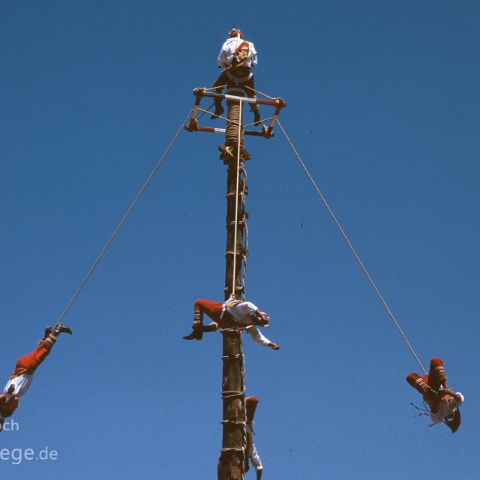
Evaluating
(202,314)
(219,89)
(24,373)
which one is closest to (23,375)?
(24,373)

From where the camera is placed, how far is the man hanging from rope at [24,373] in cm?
930

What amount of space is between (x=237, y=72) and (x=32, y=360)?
4686 millimetres

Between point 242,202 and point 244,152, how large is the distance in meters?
0.73

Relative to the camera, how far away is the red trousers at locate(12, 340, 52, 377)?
31.4 feet

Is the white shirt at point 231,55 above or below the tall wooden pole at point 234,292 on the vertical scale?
above

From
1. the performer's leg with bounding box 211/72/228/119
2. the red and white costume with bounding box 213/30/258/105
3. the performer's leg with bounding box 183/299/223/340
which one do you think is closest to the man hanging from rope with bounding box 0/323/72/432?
the performer's leg with bounding box 183/299/223/340

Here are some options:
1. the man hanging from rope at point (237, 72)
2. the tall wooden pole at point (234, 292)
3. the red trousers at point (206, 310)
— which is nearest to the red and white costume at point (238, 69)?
the man hanging from rope at point (237, 72)

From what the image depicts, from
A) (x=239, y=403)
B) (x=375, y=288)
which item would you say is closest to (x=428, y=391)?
(x=375, y=288)

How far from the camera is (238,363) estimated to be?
346 inches

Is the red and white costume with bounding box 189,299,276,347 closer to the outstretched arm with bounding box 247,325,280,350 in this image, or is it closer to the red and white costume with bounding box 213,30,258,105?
the outstretched arm with bounding box 247,325,280,350

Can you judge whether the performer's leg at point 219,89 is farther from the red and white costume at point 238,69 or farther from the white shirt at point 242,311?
the white shirt at point 242,311

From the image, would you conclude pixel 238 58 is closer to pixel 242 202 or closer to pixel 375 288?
pixel 242 202

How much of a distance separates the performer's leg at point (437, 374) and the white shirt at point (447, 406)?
0.72ft

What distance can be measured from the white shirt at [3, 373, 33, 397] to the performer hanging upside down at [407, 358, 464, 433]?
4754 mm
